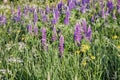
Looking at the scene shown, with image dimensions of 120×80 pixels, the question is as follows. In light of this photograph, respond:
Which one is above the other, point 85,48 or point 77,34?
point 77,34

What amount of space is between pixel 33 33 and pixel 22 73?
3.32ft

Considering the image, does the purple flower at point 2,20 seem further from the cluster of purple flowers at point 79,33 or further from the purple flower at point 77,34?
the purple flower at point 77,34

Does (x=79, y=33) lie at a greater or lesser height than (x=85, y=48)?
greater

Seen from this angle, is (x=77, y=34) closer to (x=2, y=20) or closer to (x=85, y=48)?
(x=85, y=48)

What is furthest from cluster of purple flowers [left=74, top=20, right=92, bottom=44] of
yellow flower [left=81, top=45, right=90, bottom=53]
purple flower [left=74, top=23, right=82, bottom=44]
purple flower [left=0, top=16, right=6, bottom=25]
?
purple flower [left=0, top=16, right=6, bottom=25]

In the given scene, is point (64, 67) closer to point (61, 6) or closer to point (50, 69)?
point (50, 69)

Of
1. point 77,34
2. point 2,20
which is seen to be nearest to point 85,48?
point 77,34

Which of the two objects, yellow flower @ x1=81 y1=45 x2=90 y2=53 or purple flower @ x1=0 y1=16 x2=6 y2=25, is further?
purple flower @ x1=0 y1=16 x2=6 y2=25

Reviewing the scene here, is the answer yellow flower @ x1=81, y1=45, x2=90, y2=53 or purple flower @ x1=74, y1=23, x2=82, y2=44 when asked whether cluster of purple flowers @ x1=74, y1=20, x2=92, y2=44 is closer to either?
purple flower @ x1=74, y1=23, x2=82, y2=44

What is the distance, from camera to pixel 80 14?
479cm

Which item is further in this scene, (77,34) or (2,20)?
(2,20)

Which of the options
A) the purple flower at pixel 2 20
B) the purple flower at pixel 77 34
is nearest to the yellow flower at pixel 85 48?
the purple flower at pixel 77 34

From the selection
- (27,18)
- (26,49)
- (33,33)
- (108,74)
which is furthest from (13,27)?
(108,74)

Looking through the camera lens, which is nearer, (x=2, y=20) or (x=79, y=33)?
(x=79, y=33)
